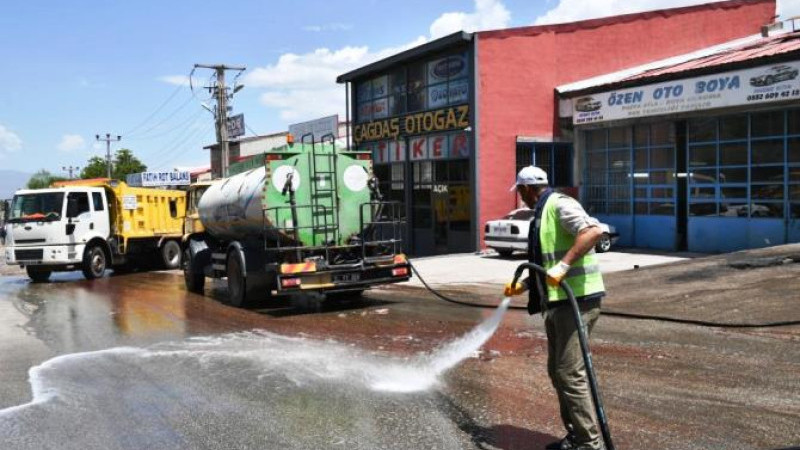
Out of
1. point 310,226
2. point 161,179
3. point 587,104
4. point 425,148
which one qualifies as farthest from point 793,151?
point 161,179

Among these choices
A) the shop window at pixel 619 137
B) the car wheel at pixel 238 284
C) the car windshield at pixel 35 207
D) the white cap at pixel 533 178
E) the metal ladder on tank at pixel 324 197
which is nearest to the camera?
the white cap at pixel 533 178

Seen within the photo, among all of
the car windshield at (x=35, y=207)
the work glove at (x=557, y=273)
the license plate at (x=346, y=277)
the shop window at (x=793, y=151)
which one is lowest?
the license plate at (x=346, y=277)

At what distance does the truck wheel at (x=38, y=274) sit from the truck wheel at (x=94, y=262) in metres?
1.12

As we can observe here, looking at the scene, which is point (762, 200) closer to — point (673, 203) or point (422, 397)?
point (673, 203)

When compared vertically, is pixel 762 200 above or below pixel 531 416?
above

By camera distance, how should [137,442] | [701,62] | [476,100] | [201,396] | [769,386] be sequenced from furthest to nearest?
[476,100] < [701,62] < [201,396] < [769,386] < [137,442]

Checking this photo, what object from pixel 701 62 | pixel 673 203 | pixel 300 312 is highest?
pixel 701 62

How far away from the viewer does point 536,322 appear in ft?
32.1

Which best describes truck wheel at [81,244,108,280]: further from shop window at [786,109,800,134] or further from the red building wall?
shop window at [786,109,800,134]

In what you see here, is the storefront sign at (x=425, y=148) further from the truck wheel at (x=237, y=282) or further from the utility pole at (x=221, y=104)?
the utility pole at (x=221, y=104)

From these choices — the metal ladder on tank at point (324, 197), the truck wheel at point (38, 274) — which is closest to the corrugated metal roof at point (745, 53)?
the metal ladder on tank at point (324, 197)

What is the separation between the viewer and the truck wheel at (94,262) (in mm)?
20703

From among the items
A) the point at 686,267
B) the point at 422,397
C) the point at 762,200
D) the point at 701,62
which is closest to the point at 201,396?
the point at 422,397

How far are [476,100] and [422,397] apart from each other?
50.0ft
